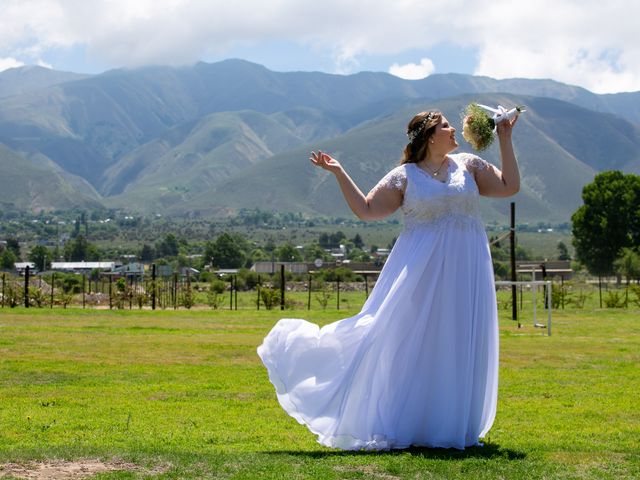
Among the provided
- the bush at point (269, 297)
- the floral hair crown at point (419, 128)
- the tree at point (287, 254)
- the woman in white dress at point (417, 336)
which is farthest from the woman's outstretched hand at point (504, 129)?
the tree at point (287, 254)

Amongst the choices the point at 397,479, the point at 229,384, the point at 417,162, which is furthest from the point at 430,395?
the point at 229,384

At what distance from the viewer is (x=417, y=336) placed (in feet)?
24.5

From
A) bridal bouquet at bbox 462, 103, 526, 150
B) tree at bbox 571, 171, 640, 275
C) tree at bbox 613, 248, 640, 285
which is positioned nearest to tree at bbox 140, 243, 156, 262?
tree at bbox 571, 171, 640, 275

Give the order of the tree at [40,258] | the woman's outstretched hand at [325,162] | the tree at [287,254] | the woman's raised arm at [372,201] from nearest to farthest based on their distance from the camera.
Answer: the woman's raised arm at [372,201]
the woman's outstretched hand at [325,162]
the tree at [40,258]
the tree at [287,254]

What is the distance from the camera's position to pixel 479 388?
7520 mm

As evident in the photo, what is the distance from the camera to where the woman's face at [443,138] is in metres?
7.79

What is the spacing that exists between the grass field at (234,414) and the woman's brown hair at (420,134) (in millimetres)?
2240

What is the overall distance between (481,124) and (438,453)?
2.60m

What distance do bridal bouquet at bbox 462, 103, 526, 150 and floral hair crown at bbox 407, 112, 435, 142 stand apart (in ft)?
1.03

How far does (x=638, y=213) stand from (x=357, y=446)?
6745cm

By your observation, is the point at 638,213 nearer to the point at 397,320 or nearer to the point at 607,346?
the point at 607,346

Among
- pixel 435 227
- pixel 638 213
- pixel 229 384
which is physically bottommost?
pixel 229 384

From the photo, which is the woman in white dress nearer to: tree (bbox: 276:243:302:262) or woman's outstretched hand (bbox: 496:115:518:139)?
woman's outstretched hand (bbox: 496:115:518:139)

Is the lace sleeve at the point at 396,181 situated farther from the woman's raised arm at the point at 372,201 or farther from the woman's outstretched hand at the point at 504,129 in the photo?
the woman's outstretched hand at the point at 504,129
